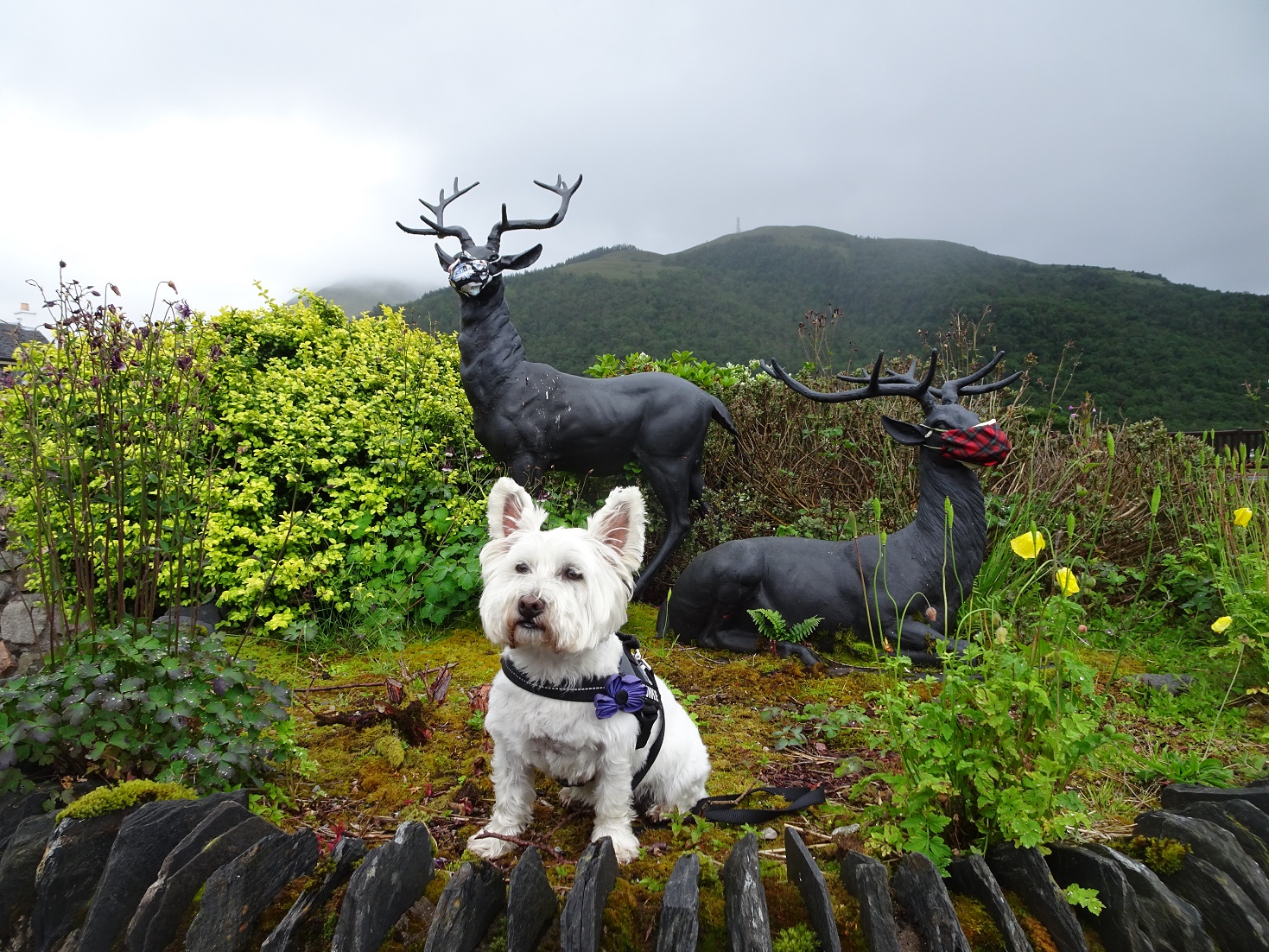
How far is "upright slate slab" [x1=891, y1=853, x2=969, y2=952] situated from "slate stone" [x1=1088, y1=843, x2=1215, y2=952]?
462 mm

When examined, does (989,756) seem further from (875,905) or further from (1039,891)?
(875,905)

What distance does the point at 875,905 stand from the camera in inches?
65.1

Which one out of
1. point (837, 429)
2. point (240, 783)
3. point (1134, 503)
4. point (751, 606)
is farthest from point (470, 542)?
point (1134, 503)

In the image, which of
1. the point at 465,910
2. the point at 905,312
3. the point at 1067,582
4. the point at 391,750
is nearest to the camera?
the point at 465,910

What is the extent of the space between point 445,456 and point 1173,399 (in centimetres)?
1313

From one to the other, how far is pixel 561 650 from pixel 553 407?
3.30m

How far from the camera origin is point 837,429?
21.1ft

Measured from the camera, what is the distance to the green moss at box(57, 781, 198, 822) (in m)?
1.89

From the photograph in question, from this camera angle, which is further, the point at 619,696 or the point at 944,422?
the point at 944,422

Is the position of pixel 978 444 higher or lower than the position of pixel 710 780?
higher

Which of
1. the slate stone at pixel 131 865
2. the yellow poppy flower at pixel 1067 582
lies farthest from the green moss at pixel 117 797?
the yellow poppy flower at pixel 1067 582

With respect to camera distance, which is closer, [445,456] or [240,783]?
[240,783]

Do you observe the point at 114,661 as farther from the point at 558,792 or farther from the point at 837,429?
the point at 837,429

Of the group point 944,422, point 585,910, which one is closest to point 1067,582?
point 585,910
